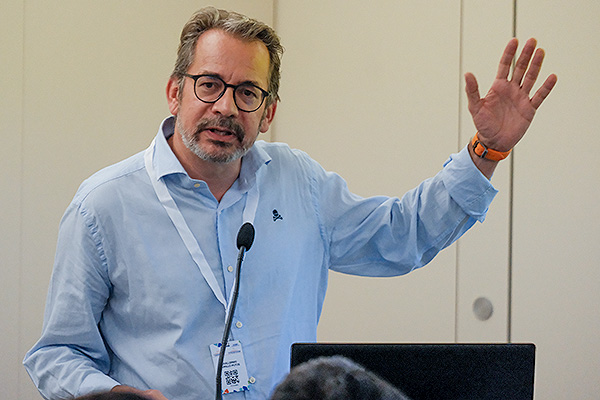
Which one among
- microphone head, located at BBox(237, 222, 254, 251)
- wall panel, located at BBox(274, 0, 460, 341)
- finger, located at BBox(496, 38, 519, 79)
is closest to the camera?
microphone head, located at BBox(237, 222, 254, 251)

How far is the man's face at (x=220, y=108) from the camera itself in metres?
1.74

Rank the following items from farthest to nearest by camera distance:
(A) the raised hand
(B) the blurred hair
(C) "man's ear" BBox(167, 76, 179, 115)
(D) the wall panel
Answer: (D) the wall panel, (C) "man's ear" BBox(167, 76, 179, 115), (A) the raised hand, (B) the blurred hair

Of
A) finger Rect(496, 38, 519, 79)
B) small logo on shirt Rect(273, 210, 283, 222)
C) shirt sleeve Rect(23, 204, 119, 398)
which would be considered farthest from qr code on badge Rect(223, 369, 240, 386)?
finger Rect(496, 38, 519, 79)

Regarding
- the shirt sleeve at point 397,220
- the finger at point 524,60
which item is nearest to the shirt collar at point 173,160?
the shirt sleeve at point 397,220

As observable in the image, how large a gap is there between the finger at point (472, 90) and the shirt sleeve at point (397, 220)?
141mm

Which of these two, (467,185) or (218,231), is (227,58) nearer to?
(218,231)

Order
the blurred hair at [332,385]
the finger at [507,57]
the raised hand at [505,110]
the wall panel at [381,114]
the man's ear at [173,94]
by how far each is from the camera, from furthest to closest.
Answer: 1. the wall panel at [381,114]
2. the man's ear at [173,94]
3. the raised hand at [505,110]
4. the finger at [507,57]
5. the blurred hair at [332,385]

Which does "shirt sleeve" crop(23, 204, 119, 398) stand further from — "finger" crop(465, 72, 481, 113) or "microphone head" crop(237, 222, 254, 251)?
"finger" crop(465, 72, 481, 113)

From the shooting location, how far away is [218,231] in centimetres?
174

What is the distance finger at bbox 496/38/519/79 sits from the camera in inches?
63.2

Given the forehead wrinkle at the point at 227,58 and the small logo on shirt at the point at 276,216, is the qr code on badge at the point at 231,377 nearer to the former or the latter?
the small logo on shirt at the point at 276,216

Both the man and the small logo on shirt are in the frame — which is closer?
the man

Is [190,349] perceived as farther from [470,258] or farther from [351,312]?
[351,312]

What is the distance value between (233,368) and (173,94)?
0.78m
